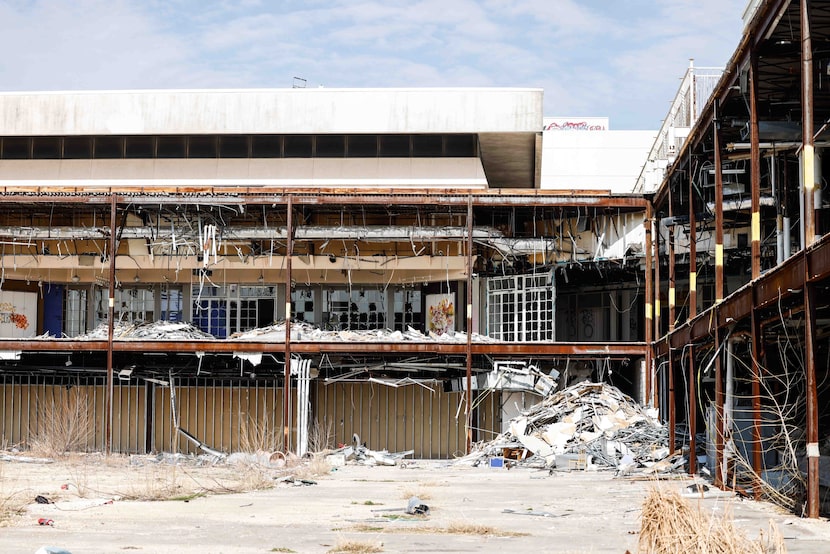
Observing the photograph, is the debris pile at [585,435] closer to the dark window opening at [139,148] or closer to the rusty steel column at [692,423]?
the rusty steel column at [692,423]

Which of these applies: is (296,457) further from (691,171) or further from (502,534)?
(502,534)

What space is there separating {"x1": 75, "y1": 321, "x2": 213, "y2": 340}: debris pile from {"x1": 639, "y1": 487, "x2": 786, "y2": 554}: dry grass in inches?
918

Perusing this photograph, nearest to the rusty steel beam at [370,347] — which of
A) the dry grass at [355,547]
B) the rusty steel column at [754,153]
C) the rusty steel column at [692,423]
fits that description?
the rusty steel column at [692,423]

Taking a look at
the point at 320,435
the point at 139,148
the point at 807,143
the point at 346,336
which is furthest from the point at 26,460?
the point at 807,143

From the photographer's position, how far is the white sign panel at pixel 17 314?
3600cm

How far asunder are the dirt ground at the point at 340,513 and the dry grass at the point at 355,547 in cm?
2

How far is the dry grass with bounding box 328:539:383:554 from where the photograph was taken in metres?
12.3

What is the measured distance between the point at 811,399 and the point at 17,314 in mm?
27939

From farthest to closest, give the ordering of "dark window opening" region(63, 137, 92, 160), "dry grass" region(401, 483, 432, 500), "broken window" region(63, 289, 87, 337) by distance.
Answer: "broken window" region(63, 289, 87, 337) < "dark window opening" region(63, 137, 92, 160) < "dry grass" region(401, 483, 432, 500)

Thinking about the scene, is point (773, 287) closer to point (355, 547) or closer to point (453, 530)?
point (453, 530)

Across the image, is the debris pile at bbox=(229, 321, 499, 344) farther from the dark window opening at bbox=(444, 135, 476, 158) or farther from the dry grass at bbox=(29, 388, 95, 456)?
the dark window opening at bbox=(444, 135, 476, 158)

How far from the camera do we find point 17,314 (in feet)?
119

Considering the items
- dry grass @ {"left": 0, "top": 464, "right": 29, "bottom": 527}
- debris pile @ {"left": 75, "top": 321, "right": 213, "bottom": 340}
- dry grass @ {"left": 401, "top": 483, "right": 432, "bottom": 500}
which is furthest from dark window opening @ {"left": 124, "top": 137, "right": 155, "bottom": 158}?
dry grass @ {"left": 0, "top": 464, "right": 29, "bottom": 527}

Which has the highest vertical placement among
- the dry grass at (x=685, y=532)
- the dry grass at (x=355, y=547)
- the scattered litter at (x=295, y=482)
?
the dry grass at (x=685, y=532)
